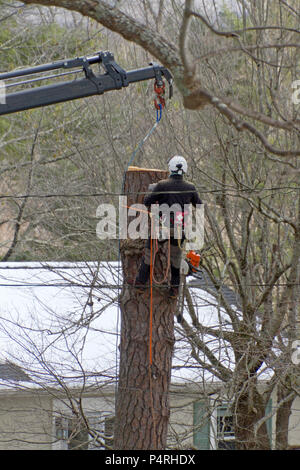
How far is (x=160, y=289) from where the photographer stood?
7637mm

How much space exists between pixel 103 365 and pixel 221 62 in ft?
19.2

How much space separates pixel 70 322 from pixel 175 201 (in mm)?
3983

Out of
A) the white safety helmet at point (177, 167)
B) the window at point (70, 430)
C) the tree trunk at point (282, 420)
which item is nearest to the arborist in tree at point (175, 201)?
the white safety helmet at point (177, 167)

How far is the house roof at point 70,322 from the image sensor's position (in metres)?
10.8

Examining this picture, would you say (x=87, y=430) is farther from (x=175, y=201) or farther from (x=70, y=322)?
(x=175, y=201)

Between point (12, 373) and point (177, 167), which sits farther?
point (12, 373)

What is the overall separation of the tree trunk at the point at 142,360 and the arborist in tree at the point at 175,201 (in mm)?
177

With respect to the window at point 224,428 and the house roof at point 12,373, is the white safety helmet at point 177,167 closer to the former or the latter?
the window at point 224,428

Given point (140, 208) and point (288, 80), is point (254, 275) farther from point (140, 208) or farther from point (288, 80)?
point (140, 208)

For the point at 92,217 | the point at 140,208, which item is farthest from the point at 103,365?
the point at 140,208

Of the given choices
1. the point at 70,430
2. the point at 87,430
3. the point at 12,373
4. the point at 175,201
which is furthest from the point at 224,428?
the point at 175,201

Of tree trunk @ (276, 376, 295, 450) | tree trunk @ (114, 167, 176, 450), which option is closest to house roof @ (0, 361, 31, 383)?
tree trunk @ (114, 167, 176, 450)

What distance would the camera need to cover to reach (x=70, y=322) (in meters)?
11.2

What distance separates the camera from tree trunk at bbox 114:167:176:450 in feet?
25.0
